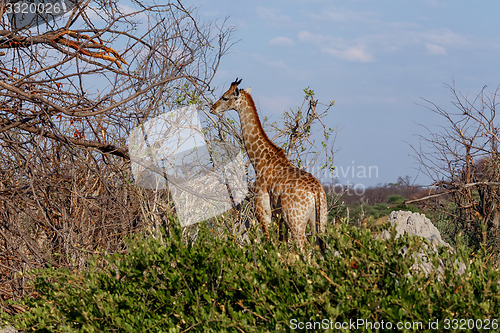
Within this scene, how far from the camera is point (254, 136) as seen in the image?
30.5 feet

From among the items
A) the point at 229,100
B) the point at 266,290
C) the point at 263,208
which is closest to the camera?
the point at 266,290

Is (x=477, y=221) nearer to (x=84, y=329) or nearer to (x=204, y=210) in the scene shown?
(x=204, y=210)

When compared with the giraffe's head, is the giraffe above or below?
below

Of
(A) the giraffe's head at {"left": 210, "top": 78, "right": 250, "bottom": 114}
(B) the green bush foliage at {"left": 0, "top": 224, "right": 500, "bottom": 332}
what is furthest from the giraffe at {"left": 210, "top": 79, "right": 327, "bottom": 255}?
(B) the green bush foliage at {"left": 0, "top": 224, "right": 500, "bottom": 332}

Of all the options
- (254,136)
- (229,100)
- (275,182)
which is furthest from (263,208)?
(229,100)

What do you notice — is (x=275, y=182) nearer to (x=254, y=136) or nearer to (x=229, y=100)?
(x=254, y=136)

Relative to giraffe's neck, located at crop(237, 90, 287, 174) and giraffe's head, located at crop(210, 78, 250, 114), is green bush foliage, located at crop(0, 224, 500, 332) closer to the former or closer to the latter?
giraffe's neck, located at crop(237, 90, 287, 174)

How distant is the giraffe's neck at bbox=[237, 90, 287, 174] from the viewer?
911cm

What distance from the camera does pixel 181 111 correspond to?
9430 mm

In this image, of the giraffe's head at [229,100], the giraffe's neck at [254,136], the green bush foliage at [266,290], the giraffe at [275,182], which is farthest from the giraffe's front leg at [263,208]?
→ the green bush foliage at [266,290]

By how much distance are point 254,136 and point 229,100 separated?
0.75 meters

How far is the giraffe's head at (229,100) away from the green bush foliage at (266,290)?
4.40 metres

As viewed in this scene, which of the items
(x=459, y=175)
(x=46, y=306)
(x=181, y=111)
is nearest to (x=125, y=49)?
(x=181, y=111)

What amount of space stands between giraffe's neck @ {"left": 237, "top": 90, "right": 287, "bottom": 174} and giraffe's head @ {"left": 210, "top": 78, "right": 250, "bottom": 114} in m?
0.10
